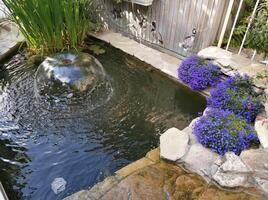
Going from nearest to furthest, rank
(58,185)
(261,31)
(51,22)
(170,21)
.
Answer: (58,185) → (261,31) → (51,22) → (170,21)

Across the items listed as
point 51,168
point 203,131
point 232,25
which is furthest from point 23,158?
point 232,25

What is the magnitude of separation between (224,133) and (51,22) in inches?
113

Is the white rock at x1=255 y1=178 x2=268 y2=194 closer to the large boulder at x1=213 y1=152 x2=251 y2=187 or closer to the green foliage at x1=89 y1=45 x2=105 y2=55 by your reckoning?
the large boulder at x1=213 y1=152 x2=251 y2=187

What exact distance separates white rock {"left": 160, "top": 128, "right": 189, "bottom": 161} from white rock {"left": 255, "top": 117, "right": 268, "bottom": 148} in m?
0.68

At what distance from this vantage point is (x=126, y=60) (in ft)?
14.4

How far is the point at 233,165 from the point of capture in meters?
2.19

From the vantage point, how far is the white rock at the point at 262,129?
252 cm

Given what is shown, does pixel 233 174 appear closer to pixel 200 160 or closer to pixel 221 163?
pixel 221 163

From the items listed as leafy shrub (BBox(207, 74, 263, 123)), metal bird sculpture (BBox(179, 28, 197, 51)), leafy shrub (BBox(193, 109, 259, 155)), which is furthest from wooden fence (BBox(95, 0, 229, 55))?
leafy shrub (BBox(193, 109, 259, 155))

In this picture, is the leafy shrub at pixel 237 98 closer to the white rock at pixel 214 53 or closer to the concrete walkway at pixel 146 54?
the concrete walkway at pixel 146 54

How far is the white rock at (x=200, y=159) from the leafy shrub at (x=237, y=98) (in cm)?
75

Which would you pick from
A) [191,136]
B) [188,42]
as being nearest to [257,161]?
[191,136]

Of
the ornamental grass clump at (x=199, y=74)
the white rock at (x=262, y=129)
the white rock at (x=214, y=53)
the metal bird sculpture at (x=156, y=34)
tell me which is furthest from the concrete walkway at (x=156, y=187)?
the metal bird sculpture at (x=156, y=34)

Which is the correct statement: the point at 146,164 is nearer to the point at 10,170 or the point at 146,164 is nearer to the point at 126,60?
the point at 10,170
